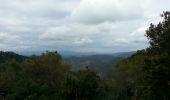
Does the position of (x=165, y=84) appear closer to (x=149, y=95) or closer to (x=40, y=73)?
(x=149, y=95)

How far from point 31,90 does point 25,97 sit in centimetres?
150

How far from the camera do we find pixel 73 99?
4262 cm

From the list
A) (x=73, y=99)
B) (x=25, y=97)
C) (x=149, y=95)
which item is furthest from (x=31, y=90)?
(x=149, y=95)

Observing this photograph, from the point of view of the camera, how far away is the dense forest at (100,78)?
25.6 m

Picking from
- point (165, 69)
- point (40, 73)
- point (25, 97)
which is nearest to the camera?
point (165, 69)

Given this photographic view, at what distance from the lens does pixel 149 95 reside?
1024 inches

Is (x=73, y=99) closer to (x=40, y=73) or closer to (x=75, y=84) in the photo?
(x=75, y=84)

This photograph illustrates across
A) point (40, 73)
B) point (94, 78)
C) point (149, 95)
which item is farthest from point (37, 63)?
point (149, 95)

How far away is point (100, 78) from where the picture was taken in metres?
50.3

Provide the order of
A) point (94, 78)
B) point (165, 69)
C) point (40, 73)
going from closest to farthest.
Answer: point (165, 69) < point (94, 78) < point (40, 73)

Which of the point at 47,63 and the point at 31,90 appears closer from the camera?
the point at 31,90

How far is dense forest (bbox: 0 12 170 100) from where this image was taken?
84.0ft

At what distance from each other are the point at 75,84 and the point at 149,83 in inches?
685

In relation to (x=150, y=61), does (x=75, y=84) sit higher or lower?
lower
